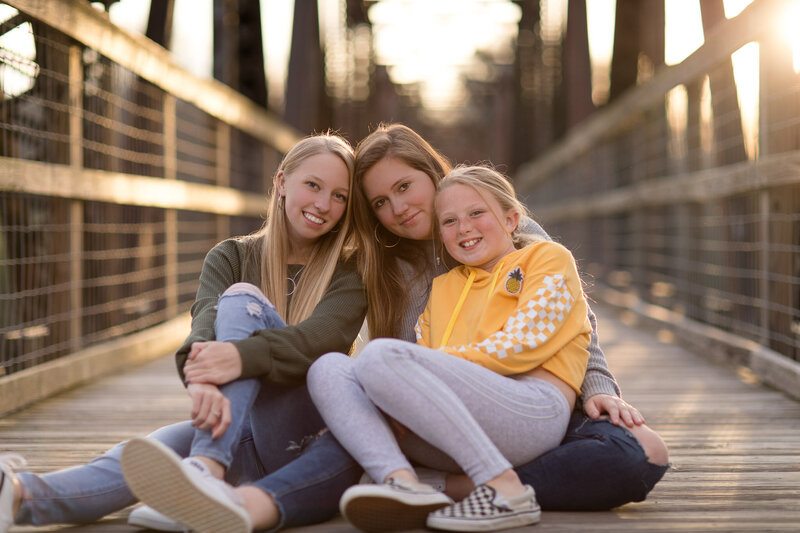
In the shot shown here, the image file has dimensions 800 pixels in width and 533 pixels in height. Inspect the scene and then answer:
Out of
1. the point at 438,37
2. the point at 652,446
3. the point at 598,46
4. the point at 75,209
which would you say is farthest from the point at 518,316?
the point at 438,37

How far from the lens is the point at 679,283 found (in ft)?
17.2

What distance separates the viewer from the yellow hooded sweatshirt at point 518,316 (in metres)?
1.96

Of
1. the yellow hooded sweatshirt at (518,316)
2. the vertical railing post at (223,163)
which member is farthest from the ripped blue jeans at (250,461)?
the vertical railing post at (223,163)

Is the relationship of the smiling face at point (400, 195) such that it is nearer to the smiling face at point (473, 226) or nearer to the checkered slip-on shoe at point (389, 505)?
the smiling face at point (473, 226)

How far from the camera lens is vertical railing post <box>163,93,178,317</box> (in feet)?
16.6

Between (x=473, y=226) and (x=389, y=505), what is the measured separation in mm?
719

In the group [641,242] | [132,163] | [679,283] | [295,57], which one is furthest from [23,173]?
[295,57]

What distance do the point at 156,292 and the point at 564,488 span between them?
354 cm

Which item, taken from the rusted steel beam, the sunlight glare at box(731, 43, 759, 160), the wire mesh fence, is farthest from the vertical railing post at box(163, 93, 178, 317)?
the sunlight glare at box(731, 43, 759, 160)

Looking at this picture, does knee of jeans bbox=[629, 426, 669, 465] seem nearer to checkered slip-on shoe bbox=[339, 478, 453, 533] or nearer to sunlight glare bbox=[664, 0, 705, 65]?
checkered slip-on shoe bbox=[339, 478, 453, 533]

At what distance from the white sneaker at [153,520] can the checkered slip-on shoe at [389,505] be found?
336 mm

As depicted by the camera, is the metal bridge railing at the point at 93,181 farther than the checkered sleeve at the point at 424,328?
Yes

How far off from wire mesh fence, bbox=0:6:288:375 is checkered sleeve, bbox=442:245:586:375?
5.81 feet

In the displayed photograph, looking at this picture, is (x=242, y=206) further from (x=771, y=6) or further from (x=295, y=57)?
(x=295, y=57)
